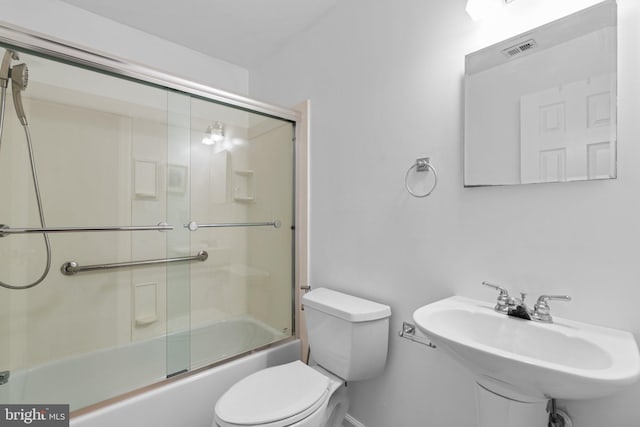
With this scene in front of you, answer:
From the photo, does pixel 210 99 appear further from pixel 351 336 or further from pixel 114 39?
pixel 351 336

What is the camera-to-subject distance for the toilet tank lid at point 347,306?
1316 millimetres

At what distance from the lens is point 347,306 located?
1.39 meters

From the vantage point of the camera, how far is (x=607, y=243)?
2.90 feet

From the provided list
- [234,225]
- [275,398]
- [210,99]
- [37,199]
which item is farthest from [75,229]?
[275,398]

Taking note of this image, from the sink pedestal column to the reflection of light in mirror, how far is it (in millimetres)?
1181

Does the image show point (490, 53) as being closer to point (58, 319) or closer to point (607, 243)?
point (607, 243)

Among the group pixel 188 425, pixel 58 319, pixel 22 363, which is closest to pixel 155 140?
pixel 58 319

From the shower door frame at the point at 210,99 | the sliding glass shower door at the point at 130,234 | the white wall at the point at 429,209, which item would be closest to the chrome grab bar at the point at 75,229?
the sliding glass shower door at the point at 130,234

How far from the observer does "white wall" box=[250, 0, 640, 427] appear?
87cm

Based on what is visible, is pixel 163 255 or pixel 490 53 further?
pixel 163 255

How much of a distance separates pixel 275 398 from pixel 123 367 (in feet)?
2.71

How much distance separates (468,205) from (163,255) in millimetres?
1514

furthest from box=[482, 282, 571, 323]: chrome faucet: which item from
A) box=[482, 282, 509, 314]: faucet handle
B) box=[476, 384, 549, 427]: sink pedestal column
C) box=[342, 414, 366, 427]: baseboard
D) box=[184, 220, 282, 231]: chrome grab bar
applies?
box=[184, 220, 282, 231]: chrome grab bar

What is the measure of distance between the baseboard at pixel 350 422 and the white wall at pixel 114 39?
1.89 metres
